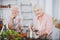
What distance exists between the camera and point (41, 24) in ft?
6.62

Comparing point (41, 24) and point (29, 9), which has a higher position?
point (29, 9)

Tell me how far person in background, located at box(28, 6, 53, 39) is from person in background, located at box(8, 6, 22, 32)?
0.20 metres

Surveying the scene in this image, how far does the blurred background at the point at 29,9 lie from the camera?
6.46ft

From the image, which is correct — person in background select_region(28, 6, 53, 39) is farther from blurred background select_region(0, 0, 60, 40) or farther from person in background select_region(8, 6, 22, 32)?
person in background select_region(8, 6, 22, 32)

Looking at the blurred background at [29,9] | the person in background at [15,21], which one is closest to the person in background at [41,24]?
the blurred background at [29,9]

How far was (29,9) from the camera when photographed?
2023 millimetres

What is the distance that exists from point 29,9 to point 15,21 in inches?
9.6

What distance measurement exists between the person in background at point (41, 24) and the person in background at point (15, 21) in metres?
0.20

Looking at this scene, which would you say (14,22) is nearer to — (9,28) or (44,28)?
(9,28)

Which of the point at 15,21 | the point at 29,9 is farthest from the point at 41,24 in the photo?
the point at 15,21

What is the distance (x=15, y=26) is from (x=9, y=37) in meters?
0.17

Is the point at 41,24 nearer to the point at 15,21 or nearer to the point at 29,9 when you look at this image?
the point at 29,9

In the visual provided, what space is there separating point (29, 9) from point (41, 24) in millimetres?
239

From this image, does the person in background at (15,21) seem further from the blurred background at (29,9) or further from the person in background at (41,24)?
the person in background at (41,24)
